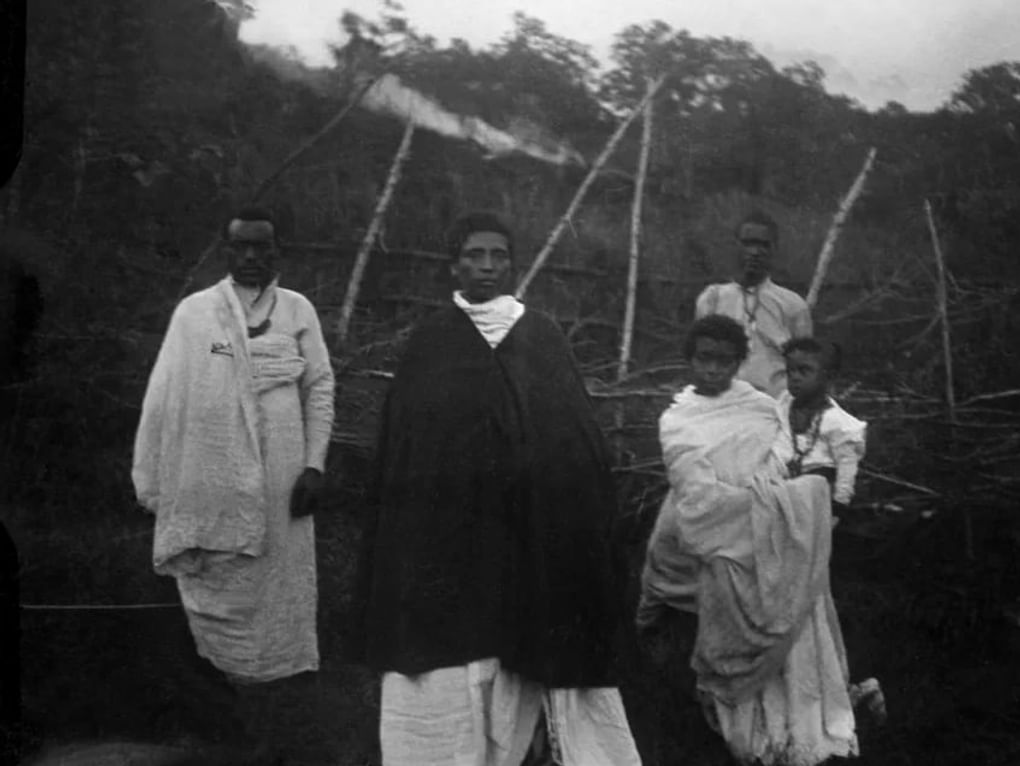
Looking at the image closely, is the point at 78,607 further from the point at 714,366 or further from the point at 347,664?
the point at 714,366

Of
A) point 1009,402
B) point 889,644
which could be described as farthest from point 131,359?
point 1009,402

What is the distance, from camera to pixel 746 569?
3328mm

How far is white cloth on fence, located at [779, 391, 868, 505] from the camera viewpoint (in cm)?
339

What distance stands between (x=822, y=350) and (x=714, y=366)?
0.32 metres

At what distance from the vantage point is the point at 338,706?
342 cm

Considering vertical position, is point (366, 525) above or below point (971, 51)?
below

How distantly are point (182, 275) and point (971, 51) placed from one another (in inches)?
93.1

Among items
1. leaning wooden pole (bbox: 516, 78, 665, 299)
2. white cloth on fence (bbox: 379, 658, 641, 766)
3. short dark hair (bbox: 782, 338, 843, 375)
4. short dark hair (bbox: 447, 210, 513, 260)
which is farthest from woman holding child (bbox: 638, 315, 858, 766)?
short dark hair (bbox: 447, 210, 513, 260)

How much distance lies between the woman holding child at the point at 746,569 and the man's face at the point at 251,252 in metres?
1.19

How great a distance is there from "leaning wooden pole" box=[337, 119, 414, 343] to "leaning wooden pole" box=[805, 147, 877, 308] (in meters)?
1.20

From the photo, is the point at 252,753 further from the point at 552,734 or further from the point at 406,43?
the point at 406,43

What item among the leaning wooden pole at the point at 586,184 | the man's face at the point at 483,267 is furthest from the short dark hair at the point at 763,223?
the man's face at the point at 483,267

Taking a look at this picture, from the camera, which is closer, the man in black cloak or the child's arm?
the man in black cloak

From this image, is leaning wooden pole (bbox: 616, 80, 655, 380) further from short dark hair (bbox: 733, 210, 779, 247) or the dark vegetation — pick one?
short dark hair (bbox: 733, 210, 779, 247)
